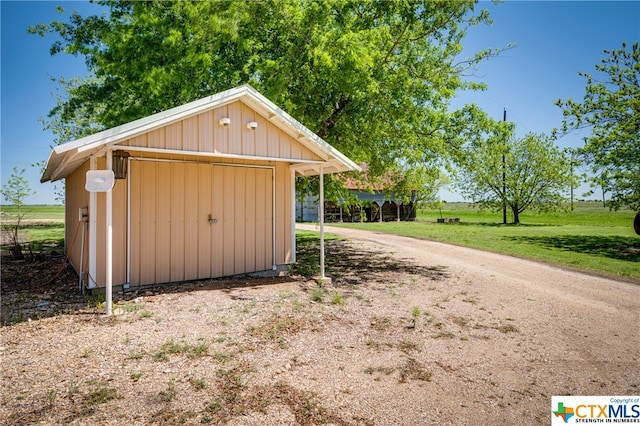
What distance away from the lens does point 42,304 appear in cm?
688

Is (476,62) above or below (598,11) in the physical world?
below

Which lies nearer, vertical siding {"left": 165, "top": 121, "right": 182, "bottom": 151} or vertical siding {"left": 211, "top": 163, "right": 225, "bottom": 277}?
vertical siding {"left": 165, "top": 121, "right": 182, "bottom": 151}

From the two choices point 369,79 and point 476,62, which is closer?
point 369,79

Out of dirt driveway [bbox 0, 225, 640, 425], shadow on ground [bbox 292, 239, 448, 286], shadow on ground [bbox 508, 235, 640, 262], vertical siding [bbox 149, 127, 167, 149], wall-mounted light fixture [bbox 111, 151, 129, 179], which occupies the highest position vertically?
vertical siding [bbox 149, 127, 167, 149]

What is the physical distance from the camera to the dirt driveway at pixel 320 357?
11.3ft

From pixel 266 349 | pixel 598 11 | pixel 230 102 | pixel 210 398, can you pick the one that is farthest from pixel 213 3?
pixel 598 11

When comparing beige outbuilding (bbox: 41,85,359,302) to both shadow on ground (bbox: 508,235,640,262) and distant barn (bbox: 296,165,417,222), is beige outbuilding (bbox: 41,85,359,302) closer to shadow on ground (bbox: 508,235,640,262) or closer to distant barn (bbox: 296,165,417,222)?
shadow on ground (bbox: 508,235,640,262)

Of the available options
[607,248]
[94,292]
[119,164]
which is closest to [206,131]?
[119,164]

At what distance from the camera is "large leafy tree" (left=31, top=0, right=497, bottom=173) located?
9.39m

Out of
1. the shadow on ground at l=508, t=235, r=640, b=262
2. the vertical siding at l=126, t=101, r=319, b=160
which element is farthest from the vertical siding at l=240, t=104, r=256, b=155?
the shadow on ground at l=508, t=235, r=640, b=262

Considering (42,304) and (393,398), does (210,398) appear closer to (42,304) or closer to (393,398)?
(393,398)

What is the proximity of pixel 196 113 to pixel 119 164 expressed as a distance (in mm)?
1847

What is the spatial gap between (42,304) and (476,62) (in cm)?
1224

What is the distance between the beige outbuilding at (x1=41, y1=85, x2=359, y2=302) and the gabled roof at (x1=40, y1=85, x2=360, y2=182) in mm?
20
